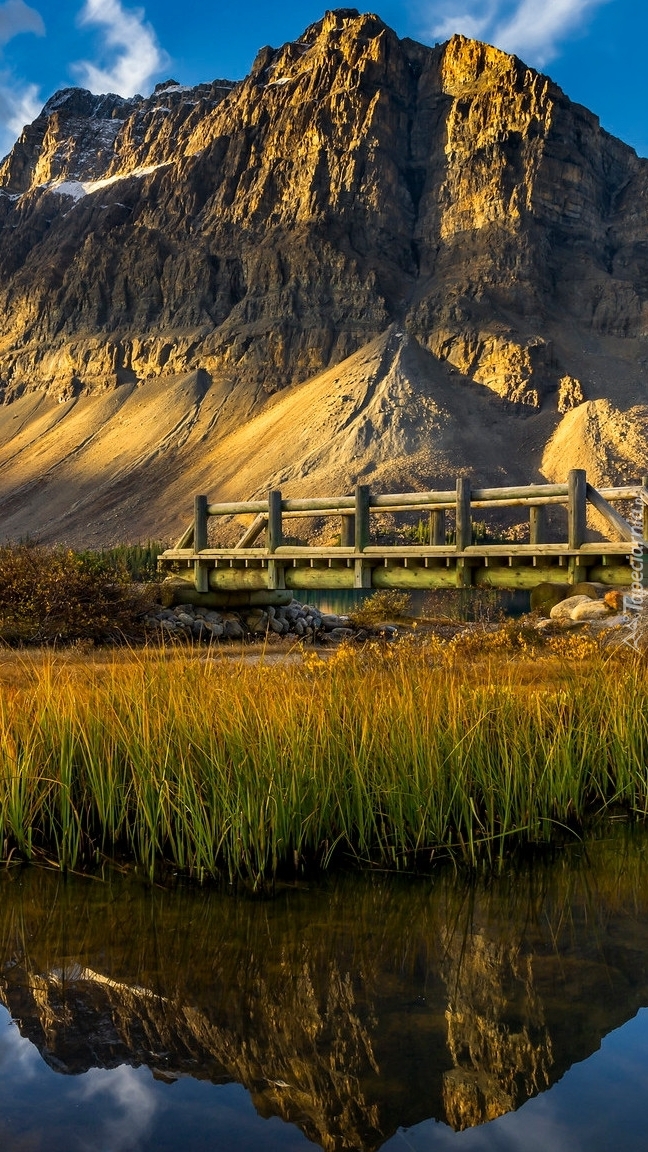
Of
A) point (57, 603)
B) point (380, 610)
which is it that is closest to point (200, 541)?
point (380, 610)

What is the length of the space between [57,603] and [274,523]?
14.5 feet

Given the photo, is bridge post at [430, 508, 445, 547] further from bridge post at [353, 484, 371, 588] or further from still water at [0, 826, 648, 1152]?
still water at [0, 826, 648, 1152]

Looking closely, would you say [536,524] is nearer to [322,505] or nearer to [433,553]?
[433,553]

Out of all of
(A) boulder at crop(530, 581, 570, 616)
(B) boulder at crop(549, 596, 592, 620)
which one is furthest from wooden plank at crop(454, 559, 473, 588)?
(A) boulder at crop(530, 581, 570, 616)

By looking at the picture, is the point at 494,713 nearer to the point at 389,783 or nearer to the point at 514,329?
the point at 389,783

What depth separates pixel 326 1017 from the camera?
10.2 ft

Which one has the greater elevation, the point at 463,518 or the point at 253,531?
the point at 463,518

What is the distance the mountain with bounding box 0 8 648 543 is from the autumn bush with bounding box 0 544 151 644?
34.9m

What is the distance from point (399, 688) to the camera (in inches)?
225

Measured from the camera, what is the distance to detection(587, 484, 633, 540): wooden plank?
11547 millimetres

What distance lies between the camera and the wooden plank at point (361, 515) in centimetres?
1417

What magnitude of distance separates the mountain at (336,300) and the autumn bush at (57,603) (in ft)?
115

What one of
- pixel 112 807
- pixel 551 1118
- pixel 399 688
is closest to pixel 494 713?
pixel 399 688

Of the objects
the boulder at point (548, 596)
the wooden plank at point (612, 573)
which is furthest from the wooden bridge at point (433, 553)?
the boulder at point (548, 596)
